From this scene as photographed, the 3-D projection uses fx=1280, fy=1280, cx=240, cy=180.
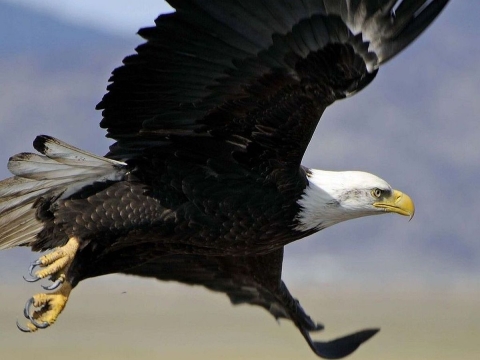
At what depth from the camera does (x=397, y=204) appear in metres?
7.89

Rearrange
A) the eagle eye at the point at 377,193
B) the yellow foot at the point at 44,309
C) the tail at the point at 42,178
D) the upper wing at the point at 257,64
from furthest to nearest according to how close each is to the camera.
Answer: the eagle eye at the point at 377,193 < the yellow foot at the point at 44,309 < the tail at the point at 42,178 < the upper wing at the point at 257,64

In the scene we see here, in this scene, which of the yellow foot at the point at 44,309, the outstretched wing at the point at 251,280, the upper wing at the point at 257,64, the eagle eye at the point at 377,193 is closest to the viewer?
the upper wing at the point at 257,64

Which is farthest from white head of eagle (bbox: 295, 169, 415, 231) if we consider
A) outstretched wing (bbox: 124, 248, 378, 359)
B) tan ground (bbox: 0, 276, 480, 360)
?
tan ground (bbox: 0, 276, 480, 360)

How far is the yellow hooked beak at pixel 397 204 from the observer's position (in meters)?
7.82

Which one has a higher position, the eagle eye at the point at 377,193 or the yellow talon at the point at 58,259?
the eagle eye at the point at 377,193

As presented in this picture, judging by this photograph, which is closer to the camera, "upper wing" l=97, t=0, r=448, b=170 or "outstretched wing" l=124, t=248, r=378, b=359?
"upper wing" l=97, t=0, r=448, b=170

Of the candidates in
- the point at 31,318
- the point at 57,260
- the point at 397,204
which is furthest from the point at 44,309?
the point at 397,204

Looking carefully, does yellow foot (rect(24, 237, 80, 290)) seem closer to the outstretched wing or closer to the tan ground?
the outstretched wing

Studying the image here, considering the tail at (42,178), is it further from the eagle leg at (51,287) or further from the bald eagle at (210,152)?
the eagle leg at (51,287)

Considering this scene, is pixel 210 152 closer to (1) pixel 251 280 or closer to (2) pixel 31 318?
(2) pixel 31 318

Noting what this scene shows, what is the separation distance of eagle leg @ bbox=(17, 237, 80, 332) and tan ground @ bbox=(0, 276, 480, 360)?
1957 centimetres

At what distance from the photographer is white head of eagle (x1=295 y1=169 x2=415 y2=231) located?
24.4 feet

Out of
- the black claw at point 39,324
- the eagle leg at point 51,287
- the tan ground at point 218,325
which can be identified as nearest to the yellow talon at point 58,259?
the eagle leg at point 51,287

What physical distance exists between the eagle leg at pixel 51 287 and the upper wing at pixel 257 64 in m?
0.82
